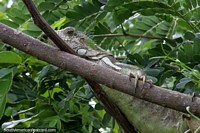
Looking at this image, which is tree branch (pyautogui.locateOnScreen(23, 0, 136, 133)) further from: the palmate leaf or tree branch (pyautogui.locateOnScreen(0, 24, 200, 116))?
the palmate leaf

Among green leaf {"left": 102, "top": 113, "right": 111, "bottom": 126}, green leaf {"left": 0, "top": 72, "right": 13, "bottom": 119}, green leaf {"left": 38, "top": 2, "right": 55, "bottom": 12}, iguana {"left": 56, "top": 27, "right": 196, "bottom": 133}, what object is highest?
green leaf {"left": 38, "top": 2, "right": 55, "bottom": 12}

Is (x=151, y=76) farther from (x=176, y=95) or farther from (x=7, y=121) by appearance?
(x=7, y=121)

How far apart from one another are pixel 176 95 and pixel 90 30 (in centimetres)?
63

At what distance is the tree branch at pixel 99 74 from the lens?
101 centimetres

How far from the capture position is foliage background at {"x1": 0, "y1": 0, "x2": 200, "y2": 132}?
1.37 meters

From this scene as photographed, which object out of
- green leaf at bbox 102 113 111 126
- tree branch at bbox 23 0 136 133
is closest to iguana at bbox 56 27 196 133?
tree branch at bbox 23 0 136 133

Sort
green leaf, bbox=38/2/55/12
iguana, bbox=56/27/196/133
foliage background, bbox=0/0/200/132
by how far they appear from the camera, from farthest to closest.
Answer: green leaf, bbox=38/2/55/12
foliage background, bbox=0/0/200/132
iguana, bbox=56/27/196/133

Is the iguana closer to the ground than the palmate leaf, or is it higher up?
closer to the ground

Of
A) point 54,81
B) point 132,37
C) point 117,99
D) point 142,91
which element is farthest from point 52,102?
point 142,91

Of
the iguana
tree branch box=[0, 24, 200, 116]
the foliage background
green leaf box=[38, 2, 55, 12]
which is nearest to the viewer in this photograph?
tree branch box=[0, 24, 200, 116]

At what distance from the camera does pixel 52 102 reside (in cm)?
148

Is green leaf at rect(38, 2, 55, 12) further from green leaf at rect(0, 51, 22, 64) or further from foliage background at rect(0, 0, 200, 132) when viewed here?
green leaf at rect(0, 51, 22, 64)

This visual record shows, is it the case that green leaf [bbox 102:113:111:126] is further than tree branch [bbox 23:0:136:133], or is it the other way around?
green leaf [bbox 102:113:111:126]

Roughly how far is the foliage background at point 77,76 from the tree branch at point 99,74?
0.23 m
